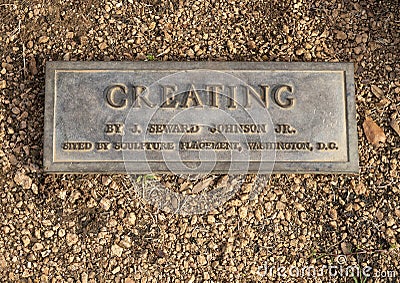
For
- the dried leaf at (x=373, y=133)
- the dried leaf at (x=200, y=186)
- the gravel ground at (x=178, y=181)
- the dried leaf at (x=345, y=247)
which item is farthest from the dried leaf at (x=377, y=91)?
the dried leaf at (x=200, y=186)

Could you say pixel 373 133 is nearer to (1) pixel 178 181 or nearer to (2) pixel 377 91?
(2) pixel 377 91

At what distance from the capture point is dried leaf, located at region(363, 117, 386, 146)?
2.82 metres

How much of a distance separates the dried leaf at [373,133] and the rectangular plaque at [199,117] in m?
0.14

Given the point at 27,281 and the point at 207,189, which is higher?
the point at 207,189

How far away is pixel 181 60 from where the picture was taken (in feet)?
9.37

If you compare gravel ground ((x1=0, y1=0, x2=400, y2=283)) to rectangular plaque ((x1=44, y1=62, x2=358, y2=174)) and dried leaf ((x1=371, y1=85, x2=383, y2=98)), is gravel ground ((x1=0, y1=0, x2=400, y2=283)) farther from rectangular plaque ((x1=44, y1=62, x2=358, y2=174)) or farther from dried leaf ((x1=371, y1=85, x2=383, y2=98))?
rectangular plaque ((x1=44, y1=62, x2=358, y2=174))

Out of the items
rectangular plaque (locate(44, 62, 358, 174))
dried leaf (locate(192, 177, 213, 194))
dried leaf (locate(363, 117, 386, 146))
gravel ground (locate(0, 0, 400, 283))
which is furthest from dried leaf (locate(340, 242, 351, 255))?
dried leaf (locate(192, 177, 213, 194))

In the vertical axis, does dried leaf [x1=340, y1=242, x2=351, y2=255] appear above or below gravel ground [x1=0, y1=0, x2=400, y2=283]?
below

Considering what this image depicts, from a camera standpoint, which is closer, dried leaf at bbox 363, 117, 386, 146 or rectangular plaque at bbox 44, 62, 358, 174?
rectangular plaque at bbox 44, 62, 358, 174

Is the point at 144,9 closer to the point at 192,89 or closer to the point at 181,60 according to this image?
the point at 181,60

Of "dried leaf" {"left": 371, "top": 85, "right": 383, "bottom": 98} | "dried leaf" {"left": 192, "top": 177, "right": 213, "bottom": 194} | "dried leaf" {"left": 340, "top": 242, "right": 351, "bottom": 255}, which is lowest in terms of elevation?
"dried leaf" {"left": 340, "top": 242, "right": 351, "bottom": 255}

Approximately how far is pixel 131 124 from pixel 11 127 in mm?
743

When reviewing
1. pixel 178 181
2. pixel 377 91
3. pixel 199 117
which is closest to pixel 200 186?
pixel 178 181

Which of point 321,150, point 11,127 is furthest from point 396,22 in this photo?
point 11,127
